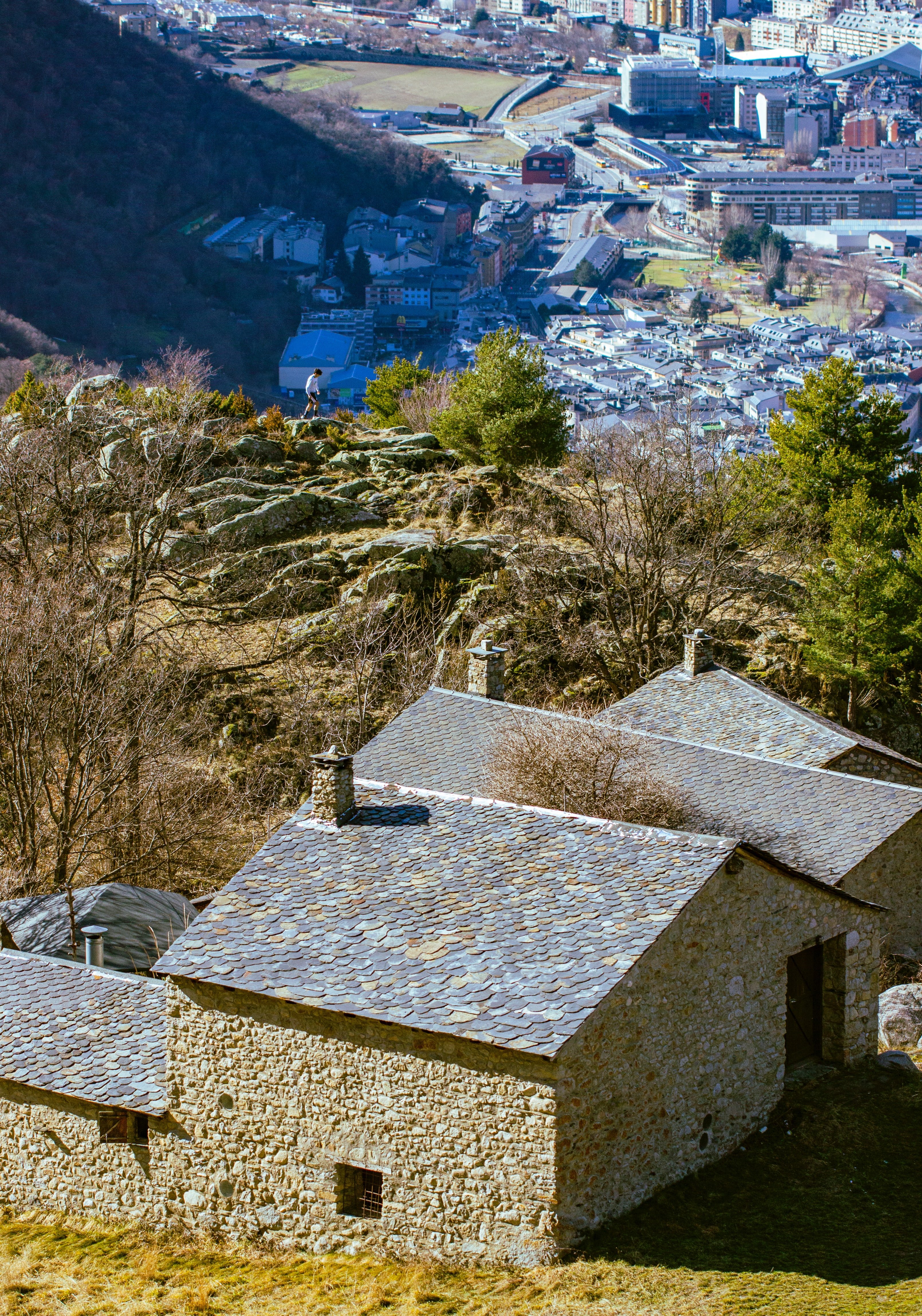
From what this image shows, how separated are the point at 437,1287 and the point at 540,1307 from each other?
1509mm

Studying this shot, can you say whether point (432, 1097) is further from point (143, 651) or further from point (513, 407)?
point (513, 407)

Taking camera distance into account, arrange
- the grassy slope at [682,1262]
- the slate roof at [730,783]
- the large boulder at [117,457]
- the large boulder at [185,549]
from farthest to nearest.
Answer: the large boulder at [117,457], the large boulder at [185,549], the slate roof at [730,783], the grassy slope at [682,1262]

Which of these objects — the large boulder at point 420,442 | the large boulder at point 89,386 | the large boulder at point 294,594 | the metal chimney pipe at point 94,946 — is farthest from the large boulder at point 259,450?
the metal chimney pipe at point 94,946

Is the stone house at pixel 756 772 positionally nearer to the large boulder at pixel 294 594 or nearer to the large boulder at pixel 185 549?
the large boulder at pixel 294 594

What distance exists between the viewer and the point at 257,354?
447ft

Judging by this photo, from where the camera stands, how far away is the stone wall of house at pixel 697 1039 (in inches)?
658

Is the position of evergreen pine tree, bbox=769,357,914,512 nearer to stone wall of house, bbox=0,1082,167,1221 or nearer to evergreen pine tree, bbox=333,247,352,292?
stone wall of house, bbox=0,1082,167,1221

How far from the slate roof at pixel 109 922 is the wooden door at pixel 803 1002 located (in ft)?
33.9

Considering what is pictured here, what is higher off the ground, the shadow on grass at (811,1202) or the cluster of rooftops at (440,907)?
the cluster of rooftops at (440,907)

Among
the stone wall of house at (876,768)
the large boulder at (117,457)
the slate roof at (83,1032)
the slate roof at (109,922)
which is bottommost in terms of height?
the slate roof at (109,922)

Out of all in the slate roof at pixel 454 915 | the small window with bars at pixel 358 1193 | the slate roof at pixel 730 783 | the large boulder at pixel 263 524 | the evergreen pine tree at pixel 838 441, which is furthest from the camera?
the large boulder at pixel 263 524

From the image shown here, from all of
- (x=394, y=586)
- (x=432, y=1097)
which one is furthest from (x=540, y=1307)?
(x=394, y=586)

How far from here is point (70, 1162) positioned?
1972cm

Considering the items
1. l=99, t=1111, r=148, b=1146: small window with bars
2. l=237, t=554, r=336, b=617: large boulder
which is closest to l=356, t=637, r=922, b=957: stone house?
l=99, t=1111, r=148, b=1146: small window with bars
